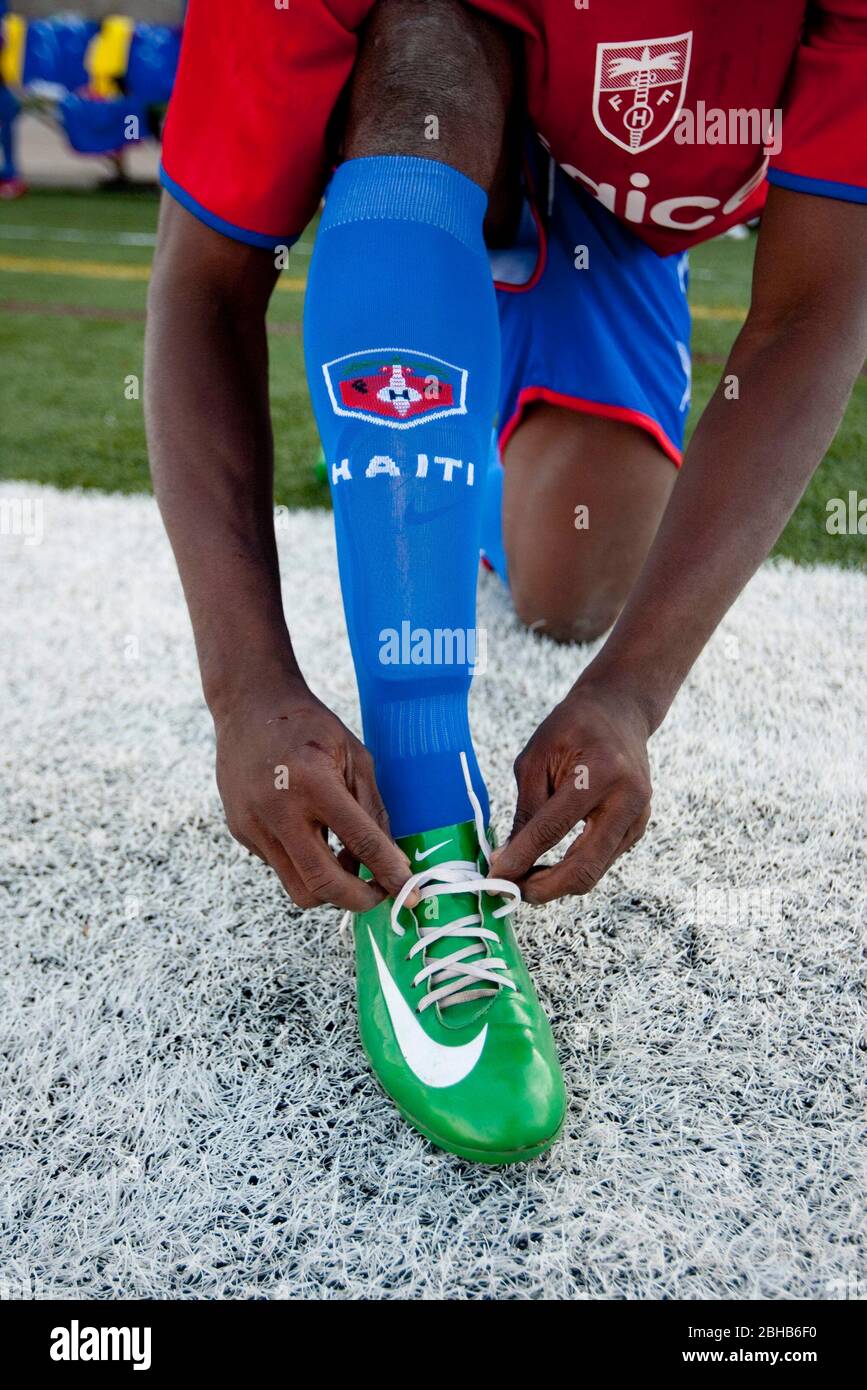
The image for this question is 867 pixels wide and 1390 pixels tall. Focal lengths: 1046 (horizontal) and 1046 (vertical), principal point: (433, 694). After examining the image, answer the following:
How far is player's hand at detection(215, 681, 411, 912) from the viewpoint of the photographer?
0.64m

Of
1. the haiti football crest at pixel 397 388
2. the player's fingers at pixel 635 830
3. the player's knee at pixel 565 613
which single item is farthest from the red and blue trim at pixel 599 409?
the player's fingers at pixel 635 830

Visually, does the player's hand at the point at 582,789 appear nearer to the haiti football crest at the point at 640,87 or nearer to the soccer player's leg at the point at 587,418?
the haiti football crest at the point at 640,87

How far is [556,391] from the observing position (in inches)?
51.3

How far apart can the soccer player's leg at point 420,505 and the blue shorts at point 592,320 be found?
0.43 meters

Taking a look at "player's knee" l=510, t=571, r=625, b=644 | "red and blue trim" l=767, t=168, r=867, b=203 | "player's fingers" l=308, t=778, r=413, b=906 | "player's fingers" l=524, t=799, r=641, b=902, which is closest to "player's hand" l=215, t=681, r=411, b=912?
"player's fingers" l=308, t=778, r=413, b=906

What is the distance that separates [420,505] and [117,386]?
215cm

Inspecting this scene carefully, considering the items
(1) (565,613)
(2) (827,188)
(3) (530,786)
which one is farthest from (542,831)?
(1) (565,613)

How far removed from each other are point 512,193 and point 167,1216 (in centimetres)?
96

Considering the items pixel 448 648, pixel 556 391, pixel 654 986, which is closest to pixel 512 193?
pixel 556 391

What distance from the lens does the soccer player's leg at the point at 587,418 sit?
1250 millimetres

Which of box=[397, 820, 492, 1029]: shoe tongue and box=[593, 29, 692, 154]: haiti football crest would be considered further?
box=[593, 29, 692, 154]: haiti football crest

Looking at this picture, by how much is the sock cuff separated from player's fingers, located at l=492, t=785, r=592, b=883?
0.40 meters

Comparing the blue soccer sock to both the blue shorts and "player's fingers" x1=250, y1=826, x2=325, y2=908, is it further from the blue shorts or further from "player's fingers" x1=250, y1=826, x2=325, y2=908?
the blue shorts
